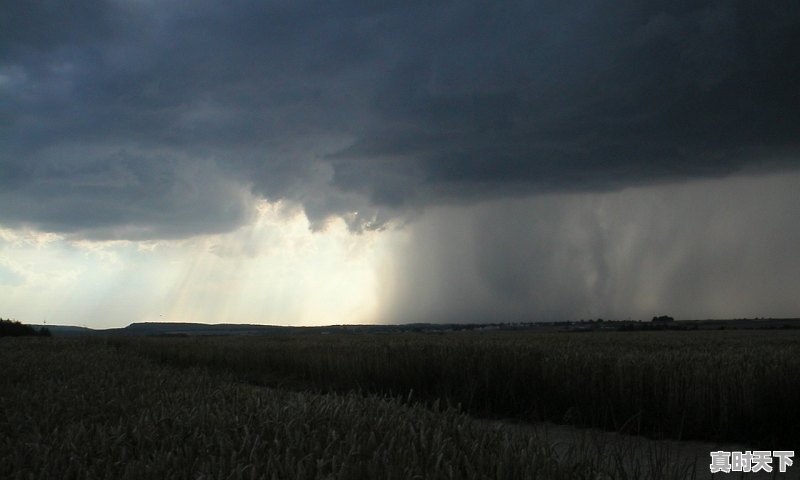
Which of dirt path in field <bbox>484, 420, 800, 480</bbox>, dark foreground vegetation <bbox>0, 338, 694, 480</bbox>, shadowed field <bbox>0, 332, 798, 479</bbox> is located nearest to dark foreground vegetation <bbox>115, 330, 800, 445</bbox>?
shadowed field <bbox>0, 332, 798, 479</bbox>

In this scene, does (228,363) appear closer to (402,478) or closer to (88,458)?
(88,458)

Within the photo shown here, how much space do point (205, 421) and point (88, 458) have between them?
968 millimetres

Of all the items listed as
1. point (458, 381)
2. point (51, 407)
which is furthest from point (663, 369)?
point (51, 407)

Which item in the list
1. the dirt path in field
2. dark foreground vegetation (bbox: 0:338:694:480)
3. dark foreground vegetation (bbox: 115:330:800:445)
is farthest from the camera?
dark foreground vegetation (bbox: 115:330:800:445)

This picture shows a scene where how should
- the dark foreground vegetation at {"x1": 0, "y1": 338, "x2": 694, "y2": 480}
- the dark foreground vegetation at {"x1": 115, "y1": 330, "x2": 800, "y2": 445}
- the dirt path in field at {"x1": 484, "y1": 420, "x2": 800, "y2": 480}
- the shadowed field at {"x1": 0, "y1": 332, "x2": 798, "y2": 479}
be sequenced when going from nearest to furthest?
the dark foreground vegetation at {"x1": 0, "y1": 338, "x2": 694, "y2": 480} → the shadowed field at {"x1": 0, "y1": 332, "x2": 798, "y2": 479} → the dirt path in field at {"x1": 484, "y1": 420, "x2": 800, "y2": 480} → the dark foreground vegetation at {"x1": 115, "y1": 330, "x2": 800, "y2": 445}

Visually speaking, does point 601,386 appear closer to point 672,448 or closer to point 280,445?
point 672,448

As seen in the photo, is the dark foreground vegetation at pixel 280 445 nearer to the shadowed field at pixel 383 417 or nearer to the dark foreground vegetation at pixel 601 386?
the shadowed field at pixel 383 417

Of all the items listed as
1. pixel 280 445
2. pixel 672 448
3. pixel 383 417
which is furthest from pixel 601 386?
pixel 280 445

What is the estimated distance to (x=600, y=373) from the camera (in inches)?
427

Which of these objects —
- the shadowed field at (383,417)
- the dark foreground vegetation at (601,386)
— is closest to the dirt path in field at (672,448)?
the shadowed field at (383,417)

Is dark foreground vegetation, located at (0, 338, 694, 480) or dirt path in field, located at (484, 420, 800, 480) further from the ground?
dark foreground vegetation, located at (0, 338, 694, 480)

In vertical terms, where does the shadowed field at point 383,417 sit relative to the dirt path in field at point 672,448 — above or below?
above

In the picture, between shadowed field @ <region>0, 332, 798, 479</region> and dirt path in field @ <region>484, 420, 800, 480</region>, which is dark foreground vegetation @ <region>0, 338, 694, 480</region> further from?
dirt path in field @ <region>484, 420, 800, 480</region>

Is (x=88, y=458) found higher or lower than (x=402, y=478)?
lower
